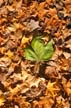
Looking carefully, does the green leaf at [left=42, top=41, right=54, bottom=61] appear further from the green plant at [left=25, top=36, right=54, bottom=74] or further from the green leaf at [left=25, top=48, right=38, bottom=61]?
the green leaf at [left=25, top=48, right=38, bottom=61]

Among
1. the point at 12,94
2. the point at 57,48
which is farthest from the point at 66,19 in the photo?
the point at 12,94

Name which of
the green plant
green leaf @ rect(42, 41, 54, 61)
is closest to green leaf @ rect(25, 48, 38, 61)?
the green plant

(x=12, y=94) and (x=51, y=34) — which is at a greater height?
(x=51, y=34)

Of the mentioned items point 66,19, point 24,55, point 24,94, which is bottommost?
point 24,94

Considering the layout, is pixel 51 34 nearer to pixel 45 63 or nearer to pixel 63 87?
pixel 45 63

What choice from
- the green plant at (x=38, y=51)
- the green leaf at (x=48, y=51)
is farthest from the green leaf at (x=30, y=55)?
the green leaf at (x=48, y=51)

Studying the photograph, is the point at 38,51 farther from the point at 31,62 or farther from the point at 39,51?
the point at 31,62
